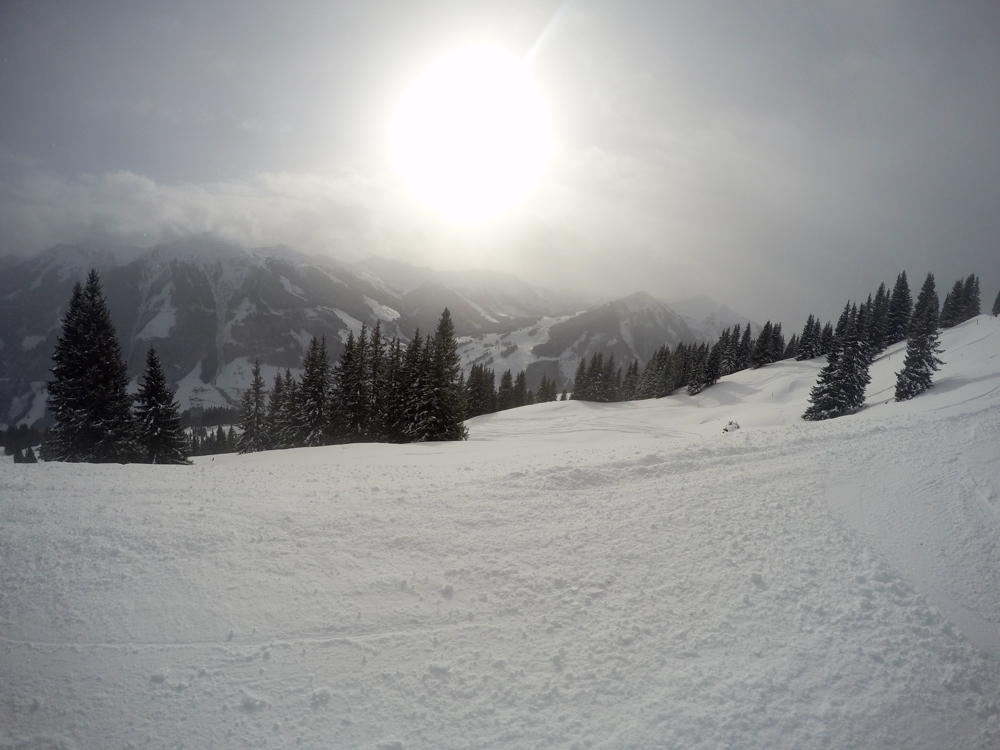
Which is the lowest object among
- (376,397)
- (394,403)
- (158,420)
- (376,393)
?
(158,420)

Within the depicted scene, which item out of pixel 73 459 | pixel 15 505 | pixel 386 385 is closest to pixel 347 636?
pixel 15 505

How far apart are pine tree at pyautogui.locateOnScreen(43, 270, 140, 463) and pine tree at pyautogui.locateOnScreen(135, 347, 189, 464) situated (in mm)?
2003

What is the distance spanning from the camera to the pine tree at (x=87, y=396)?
2181 centimetres

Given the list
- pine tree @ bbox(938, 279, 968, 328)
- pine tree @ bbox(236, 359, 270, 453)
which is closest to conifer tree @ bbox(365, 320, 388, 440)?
pine tree @ bbox(236, 359, 270, 453)

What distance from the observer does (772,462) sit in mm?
10758

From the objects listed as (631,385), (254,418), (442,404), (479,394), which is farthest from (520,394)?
(442,404)

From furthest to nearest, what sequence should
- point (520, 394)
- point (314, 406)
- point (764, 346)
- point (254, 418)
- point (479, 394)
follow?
point (520, 394) → point (764, 346) → point (479, 394) → point (254, 418) → point (314, 406)

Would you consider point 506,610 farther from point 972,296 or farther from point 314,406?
point 972,296

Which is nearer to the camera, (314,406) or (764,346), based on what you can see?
(314,406)

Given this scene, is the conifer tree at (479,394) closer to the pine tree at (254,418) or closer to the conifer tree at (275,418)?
the conifer tree at (275,418)

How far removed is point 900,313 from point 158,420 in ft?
317

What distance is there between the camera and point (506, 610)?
544cm

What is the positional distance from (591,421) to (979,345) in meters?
37.7

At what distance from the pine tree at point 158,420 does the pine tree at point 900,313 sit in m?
91.9
